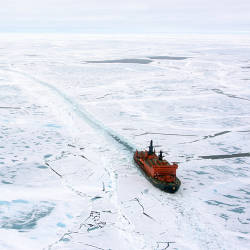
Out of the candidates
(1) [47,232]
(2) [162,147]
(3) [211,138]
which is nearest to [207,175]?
(2) [162,147]

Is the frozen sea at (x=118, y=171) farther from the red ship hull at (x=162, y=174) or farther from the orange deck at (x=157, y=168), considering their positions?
the orange deck at (x=157, y=168)

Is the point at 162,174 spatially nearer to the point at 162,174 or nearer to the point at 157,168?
the point at 162,174

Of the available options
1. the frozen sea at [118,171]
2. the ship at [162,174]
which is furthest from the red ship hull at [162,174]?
the frozen sea at [118,171]

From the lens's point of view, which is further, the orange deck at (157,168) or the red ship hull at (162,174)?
the orange deck at (157,168)

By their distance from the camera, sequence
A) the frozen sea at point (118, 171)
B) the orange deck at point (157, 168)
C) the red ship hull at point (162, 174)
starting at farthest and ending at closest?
the orange deck at point (157, 168) < the red ship hull at point (162, 174) < the frozen sea at point (118, 171)

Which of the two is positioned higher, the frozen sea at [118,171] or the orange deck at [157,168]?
the orange deck at [157,168]

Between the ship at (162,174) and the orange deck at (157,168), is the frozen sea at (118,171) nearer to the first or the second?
the ship at (162,174)

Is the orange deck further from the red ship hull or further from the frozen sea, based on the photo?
the frozen sea

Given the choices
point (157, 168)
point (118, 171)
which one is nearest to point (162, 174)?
point (157, 168)

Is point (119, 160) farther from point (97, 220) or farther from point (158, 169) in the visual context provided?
point (97, 220)

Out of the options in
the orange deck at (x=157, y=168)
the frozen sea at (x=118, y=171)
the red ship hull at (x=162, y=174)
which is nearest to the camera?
the frozen sea at (x=118, y=171)
